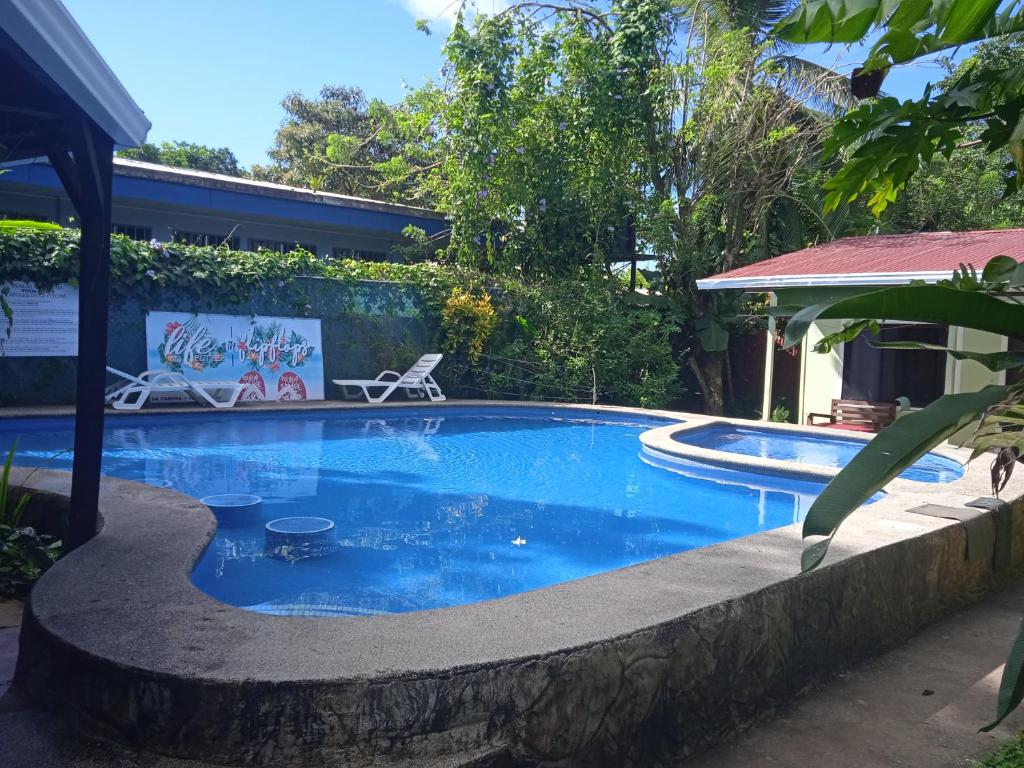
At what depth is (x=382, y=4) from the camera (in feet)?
59.5

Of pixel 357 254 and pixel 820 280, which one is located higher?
pixel 357 254

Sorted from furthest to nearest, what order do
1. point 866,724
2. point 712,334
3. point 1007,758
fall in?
point 712,334
point 866,724
point 1007,758

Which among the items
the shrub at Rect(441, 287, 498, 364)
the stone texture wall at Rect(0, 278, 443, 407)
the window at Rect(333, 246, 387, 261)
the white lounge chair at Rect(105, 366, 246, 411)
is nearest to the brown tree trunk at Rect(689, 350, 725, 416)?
the shrub at Rect(441, 287, 498, 364)

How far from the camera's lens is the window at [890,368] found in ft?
44.5

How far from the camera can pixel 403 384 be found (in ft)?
47.0

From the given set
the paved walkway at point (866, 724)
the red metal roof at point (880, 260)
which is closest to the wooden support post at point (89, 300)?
the paved walkway at point (866, 724)

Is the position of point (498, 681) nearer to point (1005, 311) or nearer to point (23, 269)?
point (1005, 311)

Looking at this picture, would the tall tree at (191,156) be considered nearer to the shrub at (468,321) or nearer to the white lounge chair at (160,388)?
the shrub at (468,321)

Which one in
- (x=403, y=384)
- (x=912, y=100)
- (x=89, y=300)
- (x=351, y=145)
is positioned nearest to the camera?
(x=912, y=100)

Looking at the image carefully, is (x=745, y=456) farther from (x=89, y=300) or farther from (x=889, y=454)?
(x=889, y=454)

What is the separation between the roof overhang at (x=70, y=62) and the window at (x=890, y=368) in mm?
12380

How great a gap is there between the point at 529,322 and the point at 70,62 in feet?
42.5

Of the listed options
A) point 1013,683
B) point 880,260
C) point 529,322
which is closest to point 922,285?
point 1013,683

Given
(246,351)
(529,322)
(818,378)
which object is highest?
(529,322)
